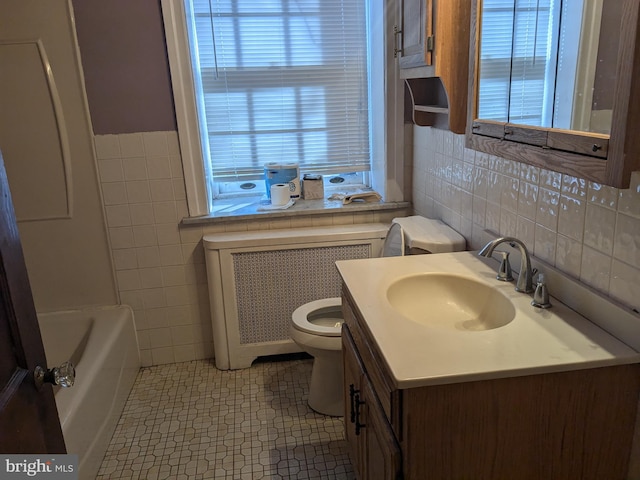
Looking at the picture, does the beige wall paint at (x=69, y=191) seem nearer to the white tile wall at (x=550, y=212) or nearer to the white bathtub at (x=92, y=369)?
the white bathtub at (x=92, y=369)

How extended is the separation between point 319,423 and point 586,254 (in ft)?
4.43

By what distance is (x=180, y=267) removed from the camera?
99.3 inches

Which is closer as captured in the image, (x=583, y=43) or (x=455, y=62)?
(x=583, y=43)

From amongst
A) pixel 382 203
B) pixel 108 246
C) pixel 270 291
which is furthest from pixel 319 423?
pixel 108 246

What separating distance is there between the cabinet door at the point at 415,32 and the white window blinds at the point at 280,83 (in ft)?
2.27

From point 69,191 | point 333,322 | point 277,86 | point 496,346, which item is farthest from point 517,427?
point 69,191

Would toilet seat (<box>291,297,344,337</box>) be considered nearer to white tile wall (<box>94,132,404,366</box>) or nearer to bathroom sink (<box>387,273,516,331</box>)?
white tile wall (<box>94,132,404,366</box>)

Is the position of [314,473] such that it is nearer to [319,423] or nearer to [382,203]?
[319,423]

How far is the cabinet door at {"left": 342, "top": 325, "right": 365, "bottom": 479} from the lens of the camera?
148 centimetres

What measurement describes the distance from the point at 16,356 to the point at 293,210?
1.64 metres

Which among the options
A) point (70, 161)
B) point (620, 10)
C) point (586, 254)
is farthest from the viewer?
point (70, 161)

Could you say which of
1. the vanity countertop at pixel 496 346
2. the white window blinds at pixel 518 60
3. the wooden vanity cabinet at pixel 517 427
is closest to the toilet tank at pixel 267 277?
the vanity countertop at pixel 496 346

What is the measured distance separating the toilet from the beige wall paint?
1.06 meters

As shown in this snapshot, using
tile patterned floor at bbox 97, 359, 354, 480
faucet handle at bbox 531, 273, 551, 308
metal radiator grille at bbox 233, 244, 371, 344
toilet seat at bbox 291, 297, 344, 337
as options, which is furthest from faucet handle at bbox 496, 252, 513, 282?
metal radiator grille at bbox 233, 244, 371, 344
